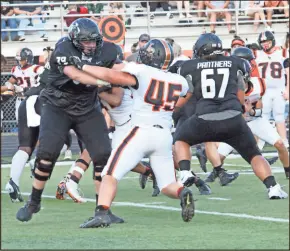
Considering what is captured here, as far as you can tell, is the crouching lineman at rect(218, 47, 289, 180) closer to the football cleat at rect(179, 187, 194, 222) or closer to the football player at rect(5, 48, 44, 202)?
the football player at rect(5, 48, 44, 202)

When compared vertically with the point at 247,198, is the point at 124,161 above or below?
above

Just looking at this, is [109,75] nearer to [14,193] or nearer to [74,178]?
[74,178]

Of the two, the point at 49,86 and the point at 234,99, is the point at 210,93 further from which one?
the point at 49,86

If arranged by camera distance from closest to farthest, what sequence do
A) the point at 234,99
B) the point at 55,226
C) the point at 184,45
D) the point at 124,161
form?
1. the point at 124,161
2. the point at 55,226
3. the point at 234,99
4. the point at 184,45

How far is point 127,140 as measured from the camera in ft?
26.1

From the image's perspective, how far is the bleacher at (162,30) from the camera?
22.9 metres

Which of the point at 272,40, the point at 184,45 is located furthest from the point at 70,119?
the point at 184,45

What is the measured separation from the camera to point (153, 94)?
7.89 m

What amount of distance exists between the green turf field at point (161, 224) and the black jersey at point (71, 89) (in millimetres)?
981

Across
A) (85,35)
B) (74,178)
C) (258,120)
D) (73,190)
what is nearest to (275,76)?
(258,120)

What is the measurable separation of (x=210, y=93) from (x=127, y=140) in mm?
1949

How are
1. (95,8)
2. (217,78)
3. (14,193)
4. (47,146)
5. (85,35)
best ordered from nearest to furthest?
(85,35)
(47,146)
(217,78)
(14,193)
(95,8)

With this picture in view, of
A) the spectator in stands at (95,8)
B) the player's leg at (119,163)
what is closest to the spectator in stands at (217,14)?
the spectator in stands at (95,8)

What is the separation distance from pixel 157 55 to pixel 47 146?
Result: 3.89 feet
